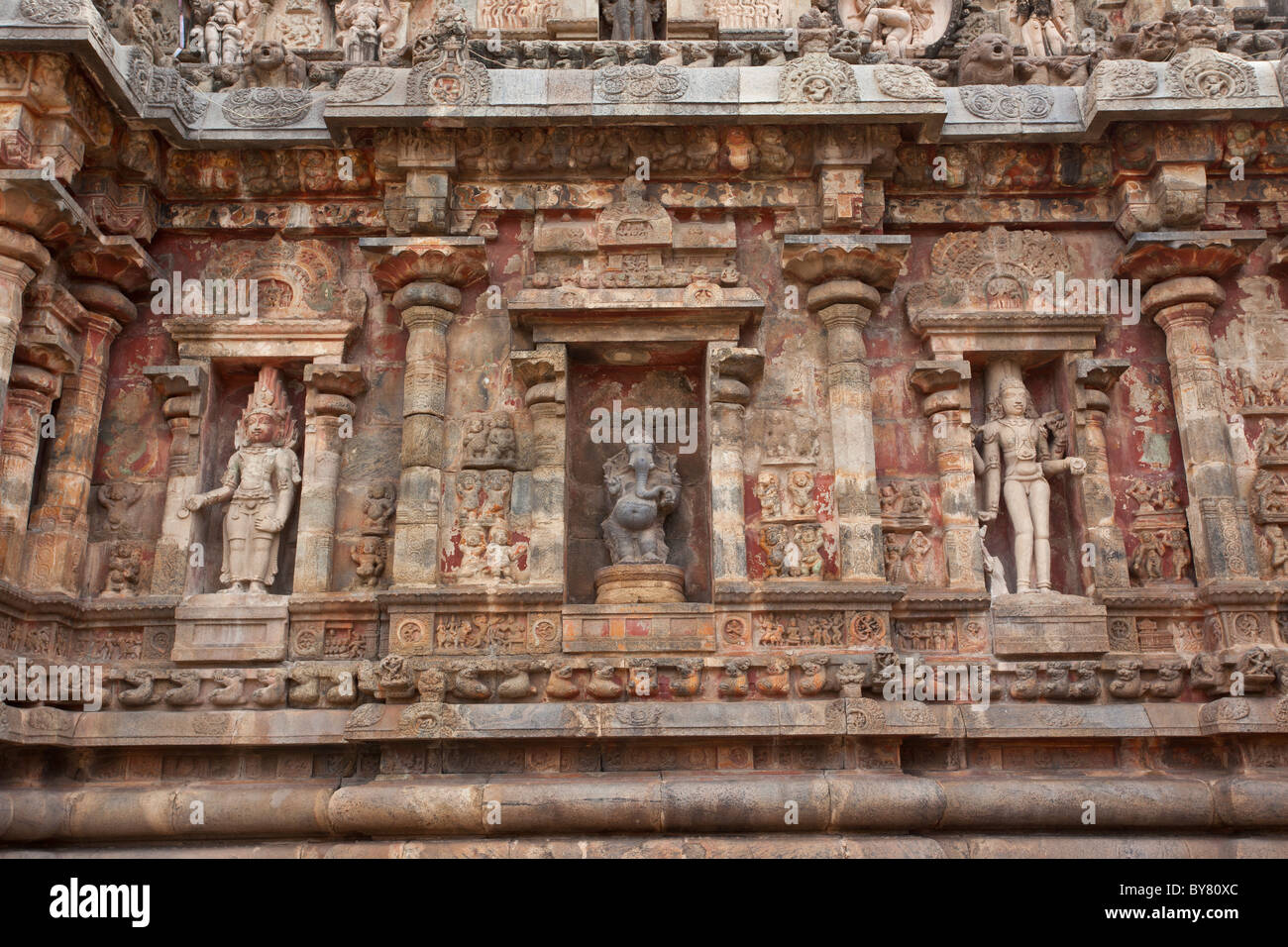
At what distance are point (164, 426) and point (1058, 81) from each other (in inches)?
349

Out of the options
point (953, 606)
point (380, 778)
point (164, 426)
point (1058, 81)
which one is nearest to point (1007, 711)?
point (953, 606)

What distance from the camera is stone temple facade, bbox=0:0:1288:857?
29.2 feet

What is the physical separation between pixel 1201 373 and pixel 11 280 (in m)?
10.0

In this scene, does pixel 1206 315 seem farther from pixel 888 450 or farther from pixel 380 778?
pixel 380 778

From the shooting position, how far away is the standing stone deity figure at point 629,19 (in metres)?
11.6

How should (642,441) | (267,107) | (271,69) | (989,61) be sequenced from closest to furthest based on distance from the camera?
(642,441) → (267,107) → (989,61) → (271,69)

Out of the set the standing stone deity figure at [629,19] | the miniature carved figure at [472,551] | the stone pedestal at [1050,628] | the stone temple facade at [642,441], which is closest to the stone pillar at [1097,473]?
the stone temple facade at [642,441]

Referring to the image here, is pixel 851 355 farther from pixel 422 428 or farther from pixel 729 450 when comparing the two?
pixel 422 428

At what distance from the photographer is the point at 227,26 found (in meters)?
11.5

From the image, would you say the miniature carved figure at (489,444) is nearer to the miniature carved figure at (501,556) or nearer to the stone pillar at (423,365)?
the stone pillar at (423,365)

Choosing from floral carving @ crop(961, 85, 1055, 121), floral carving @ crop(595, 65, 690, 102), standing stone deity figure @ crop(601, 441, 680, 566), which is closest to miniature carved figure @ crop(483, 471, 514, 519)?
standing stone deity figure @ crop(601, 441, 680, 566)

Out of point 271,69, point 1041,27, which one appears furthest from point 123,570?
point 1041,27

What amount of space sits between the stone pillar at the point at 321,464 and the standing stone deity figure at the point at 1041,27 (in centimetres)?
743

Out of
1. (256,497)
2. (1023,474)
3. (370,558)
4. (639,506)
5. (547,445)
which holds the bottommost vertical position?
(370,558)
